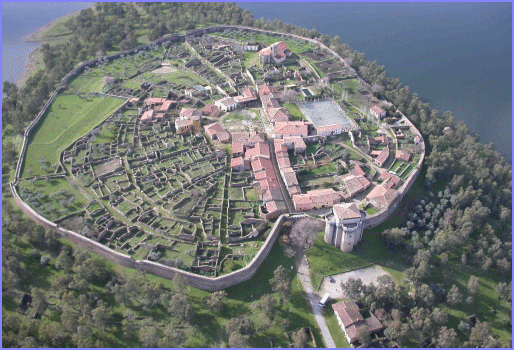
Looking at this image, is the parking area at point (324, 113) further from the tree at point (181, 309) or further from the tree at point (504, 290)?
the tree at point (181, 309)

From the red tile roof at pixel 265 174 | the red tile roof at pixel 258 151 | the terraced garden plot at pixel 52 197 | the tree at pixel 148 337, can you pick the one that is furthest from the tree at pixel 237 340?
the red tile roof at pixel 258 151

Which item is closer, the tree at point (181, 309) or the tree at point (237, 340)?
the tree at point (237, 340)

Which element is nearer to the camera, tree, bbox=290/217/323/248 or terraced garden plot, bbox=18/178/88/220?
tree, bbox=290/217/323/248

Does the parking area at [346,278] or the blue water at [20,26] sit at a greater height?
the blue water at [20,26]

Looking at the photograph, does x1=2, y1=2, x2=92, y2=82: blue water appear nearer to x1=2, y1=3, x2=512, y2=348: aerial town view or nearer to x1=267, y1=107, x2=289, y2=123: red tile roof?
x1=2, y1=3, x2=512, y2=348: aerial town view

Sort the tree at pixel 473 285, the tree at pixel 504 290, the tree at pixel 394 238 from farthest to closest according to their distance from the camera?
the tree at pixel 394 238, the tree at pixel 504 290, the tree at pixel 473 285

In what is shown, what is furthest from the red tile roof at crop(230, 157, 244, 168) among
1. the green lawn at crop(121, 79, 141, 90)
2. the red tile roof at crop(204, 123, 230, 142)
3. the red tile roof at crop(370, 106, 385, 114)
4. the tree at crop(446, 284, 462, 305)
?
the green lawn at crop(121, 79, 141, 90)

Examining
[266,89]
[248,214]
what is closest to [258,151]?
[248,214]
